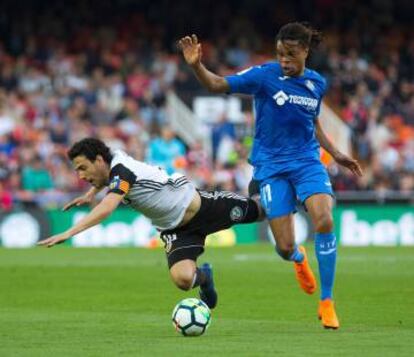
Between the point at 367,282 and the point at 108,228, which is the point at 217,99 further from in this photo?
the point at 367,282

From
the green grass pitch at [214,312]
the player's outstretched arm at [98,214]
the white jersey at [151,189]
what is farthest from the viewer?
the white jersey at [151,189]

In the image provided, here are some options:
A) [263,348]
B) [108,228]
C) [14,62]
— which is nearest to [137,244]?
[108,228]

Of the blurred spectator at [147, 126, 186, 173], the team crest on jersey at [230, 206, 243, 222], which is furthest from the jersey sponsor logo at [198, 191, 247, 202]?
the blurred spectator at [147, 126, 186, 173]

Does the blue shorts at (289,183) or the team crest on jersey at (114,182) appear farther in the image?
the blue shorts at (289,183)

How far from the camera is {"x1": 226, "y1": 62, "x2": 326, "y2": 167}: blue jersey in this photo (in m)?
10.8

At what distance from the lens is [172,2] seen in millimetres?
32219

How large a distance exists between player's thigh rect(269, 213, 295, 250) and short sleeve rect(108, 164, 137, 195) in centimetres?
142

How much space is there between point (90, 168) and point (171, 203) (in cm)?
90

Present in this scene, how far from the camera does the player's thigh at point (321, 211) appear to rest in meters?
10.4

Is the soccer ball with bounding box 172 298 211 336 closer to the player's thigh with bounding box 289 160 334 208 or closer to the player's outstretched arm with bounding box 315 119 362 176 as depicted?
the player's thigh with bounding box 289 160 334 208

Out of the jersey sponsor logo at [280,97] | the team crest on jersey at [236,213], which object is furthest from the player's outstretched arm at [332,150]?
the team crest on jersey at [236,213]

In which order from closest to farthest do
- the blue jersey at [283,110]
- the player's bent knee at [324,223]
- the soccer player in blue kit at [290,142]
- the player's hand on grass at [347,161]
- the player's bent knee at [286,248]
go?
the player's bent knee at [324,223] → the soccer player in blue kit at [290,142] → the blue jersey at [283,110] → the player's bent knee at [286,248] → the player's hand on grass at [347,161]

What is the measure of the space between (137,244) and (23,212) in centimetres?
224

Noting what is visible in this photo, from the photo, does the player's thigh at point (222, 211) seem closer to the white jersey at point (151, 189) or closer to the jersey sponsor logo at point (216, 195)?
the jersey sponsor logo at point (216, 195)
